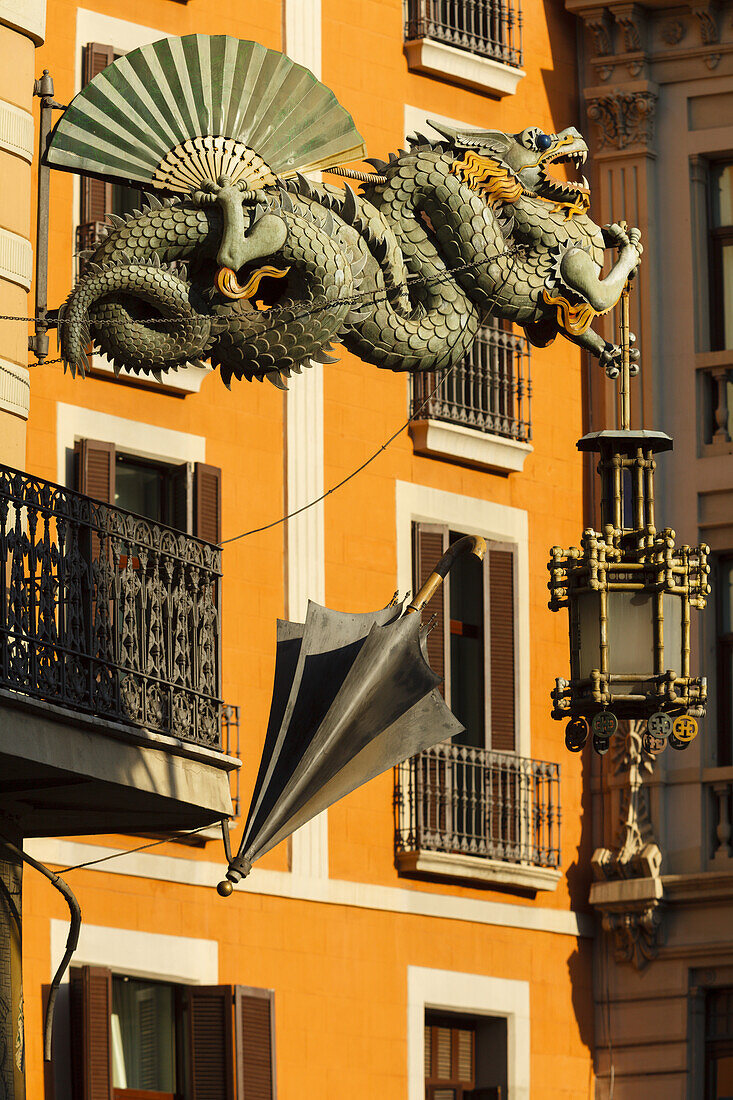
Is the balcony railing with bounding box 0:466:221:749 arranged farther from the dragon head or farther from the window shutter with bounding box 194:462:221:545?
the window shutter with bounding box 194:462:221:545

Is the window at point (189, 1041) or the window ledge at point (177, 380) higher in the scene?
the window ledge at point (177, 380)

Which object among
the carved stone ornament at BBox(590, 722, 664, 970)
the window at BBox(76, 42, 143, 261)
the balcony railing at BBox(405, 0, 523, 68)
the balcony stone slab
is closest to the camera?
the balcony stone slab

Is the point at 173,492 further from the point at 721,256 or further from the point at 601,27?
the point at 601,27

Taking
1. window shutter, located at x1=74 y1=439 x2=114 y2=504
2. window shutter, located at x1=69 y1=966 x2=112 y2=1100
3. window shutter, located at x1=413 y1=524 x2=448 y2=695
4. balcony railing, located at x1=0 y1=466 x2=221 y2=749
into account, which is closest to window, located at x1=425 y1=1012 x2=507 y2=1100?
window shutter, located at x1=413 y1=524 x2=448 y2=695

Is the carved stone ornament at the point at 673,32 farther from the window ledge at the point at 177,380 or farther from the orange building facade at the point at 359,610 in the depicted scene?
the window ledge at the point at 177,380

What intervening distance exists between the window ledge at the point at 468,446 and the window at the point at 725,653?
1943 millimetres

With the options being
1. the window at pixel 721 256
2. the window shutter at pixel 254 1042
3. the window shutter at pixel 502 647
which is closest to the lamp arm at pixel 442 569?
the window shutter at pixel 254 1042

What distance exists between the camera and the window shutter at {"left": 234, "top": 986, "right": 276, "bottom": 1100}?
72.3 feet

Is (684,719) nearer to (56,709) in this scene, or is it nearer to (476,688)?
(56,709)

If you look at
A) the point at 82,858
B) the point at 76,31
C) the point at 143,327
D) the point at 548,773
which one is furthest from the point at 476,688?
the point at 143,327

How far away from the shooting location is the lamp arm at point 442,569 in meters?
11.1

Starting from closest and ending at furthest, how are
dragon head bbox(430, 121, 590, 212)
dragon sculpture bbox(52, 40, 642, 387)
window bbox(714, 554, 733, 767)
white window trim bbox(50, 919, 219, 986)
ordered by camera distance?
dragon sculpture bbox(52, 40, 642, 387) < dragon head bbox(430, 121, 590, 212) < white window trim bbox(50, 919, 219, 986) < window bbox(714, 554, 733, 767)

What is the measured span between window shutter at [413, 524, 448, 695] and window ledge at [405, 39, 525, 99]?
13.0ft

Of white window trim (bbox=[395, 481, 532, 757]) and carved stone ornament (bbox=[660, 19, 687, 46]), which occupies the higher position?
carved stone ornament (bbox=[660, 19, 687, 46])
